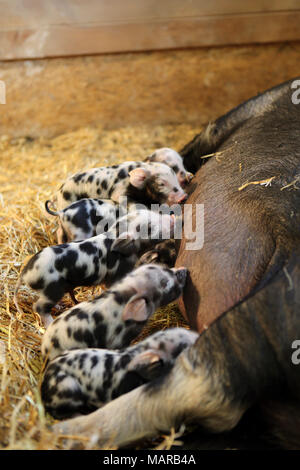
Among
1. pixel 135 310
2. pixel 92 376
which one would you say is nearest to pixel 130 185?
pixel 135 310

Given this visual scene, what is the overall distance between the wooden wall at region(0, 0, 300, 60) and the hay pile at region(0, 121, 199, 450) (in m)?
0.69

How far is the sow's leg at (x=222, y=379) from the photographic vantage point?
1485mm

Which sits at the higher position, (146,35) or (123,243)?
(146,35)

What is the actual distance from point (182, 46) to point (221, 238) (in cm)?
240

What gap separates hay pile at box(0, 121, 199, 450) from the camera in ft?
5.27

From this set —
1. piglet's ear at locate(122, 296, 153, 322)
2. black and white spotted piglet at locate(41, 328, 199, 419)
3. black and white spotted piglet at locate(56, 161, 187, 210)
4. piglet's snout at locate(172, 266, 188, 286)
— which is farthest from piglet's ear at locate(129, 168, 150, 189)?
black and white spotted piglet at locate(41, 328, 199, 419)

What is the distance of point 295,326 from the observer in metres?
1.49

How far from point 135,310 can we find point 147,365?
0.22 metres

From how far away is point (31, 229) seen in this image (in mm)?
2848

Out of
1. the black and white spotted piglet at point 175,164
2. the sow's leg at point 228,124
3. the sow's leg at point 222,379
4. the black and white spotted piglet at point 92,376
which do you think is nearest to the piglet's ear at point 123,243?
the black and white spotted piglet at point 92,376

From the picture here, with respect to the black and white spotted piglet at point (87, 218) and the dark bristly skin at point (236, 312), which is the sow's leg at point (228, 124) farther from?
the black and white spotted piglet at point (87, 218)

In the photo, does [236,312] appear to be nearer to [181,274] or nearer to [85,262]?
[181,274]

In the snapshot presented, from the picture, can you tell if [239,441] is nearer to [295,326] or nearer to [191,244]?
[295,326]

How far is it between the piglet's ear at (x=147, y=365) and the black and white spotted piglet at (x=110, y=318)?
0.18 metres
